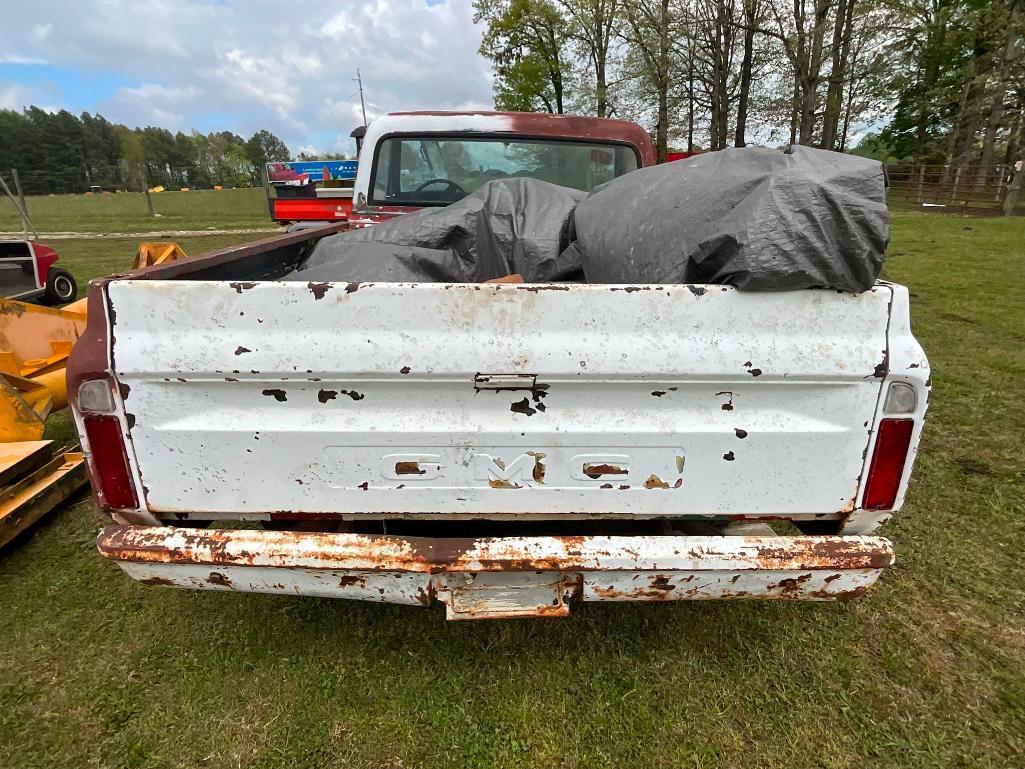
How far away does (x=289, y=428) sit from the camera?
157 cm

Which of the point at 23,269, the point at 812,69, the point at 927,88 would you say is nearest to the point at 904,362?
the point at 23,269

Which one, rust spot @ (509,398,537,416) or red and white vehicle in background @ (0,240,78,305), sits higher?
rust spot @ (509,398,537,416)

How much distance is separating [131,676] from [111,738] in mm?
247

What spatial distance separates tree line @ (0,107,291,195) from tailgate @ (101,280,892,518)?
159 ft

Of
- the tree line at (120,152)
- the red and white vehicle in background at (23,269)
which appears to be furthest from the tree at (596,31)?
the tree line at (120,152)

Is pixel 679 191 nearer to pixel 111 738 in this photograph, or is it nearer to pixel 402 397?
pixel 402 397

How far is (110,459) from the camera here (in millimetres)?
1595

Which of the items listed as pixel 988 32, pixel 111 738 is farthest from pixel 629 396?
pixel 988 32

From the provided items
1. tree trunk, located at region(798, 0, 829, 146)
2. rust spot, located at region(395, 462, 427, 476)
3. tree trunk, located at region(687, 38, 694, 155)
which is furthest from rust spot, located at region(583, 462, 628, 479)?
tree trunk, located at region(687, 38, 694, 155)

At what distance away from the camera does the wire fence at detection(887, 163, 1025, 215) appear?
17.3m

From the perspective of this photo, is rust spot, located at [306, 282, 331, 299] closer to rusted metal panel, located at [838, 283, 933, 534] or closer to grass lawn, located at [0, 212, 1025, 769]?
grass lawn, located at [0, 212, 1025, 769]

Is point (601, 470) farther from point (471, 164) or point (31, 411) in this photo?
point (31, 411)

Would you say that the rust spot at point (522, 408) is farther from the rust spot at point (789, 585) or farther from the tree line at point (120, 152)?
the tree line at point (120, 152)

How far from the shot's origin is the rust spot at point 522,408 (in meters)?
1.57
